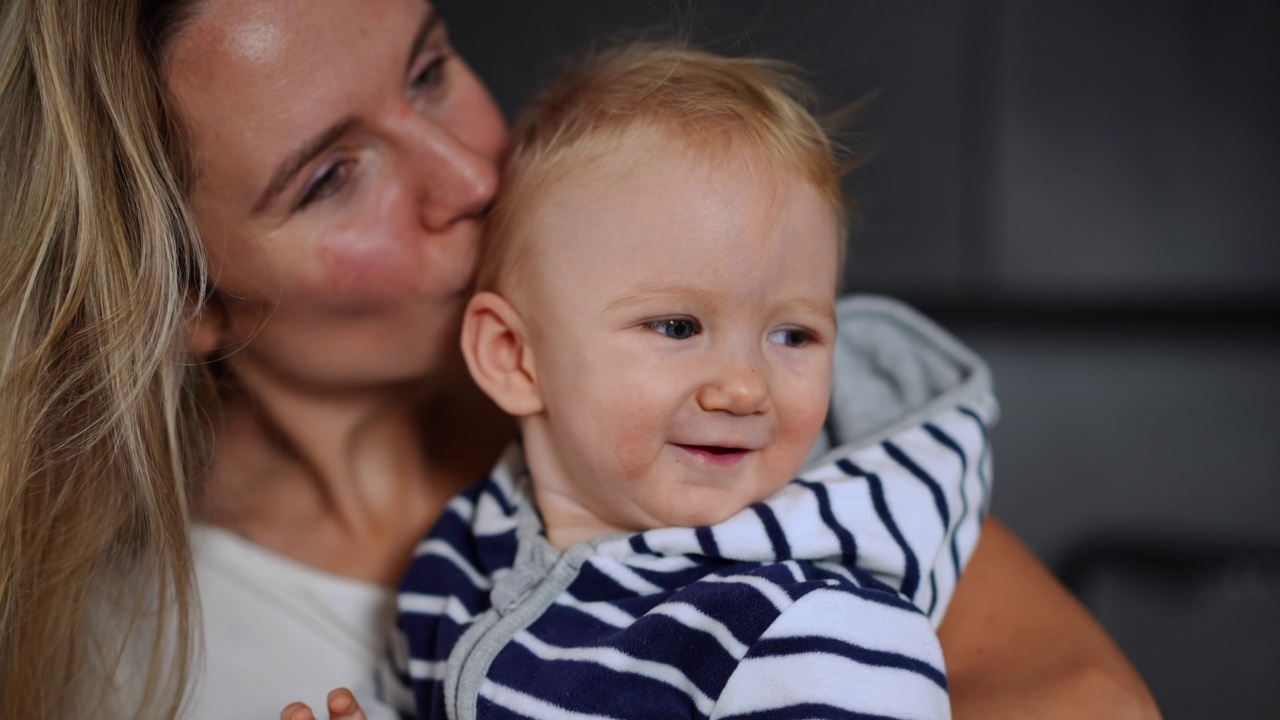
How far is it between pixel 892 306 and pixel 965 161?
1001mm

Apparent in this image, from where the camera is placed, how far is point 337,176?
1063 mm

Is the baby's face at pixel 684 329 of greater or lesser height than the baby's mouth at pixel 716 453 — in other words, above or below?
above

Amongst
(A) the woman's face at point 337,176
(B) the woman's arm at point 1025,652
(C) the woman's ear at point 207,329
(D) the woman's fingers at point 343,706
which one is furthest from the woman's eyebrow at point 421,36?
(B) the woman's arm at point 1025,652

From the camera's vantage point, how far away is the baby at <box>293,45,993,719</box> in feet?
2.73

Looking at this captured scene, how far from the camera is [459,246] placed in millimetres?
1097

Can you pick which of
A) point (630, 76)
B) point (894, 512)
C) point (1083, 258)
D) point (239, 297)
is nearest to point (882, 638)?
point (894, 512)

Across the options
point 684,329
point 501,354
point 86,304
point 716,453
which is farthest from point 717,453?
point 86,304

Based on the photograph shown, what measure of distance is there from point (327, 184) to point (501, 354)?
0.25 meters

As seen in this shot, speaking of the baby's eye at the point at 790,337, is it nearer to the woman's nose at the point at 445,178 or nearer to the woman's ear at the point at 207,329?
the woman's nose at the point at 445,178

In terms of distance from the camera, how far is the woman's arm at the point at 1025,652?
924mm

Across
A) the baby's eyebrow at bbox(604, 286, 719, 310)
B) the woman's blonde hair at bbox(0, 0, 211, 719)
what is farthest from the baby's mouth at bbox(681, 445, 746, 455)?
the woman's blonde hair at bbox(0, 0, 211, 719)

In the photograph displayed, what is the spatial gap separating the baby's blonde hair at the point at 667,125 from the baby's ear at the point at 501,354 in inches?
1.1

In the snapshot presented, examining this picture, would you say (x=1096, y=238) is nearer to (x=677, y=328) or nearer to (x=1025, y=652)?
(x=1025, y=652)

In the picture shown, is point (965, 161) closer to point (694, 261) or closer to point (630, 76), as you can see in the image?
point (630, 76)
